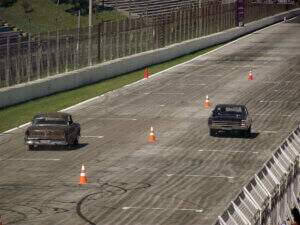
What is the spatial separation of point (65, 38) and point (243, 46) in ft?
106

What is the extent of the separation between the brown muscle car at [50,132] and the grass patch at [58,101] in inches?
258

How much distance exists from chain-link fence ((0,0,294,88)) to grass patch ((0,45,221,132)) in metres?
1.52

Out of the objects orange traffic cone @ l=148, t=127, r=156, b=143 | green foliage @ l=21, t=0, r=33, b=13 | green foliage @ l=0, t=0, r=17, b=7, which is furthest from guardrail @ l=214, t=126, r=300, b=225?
green foliage @ l=0, t=0, r=17, b=7

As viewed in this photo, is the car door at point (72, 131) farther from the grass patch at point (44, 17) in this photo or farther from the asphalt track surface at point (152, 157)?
the grass patch at point (44, 17)

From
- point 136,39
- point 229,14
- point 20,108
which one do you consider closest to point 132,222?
point 20,108

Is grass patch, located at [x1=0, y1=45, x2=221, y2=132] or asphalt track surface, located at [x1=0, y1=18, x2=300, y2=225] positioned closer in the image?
asphalt track surface, located at [x1=0, y1=18, x2=300, y2=225]

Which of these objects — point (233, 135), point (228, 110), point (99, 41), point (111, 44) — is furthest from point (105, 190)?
point (111, 44)

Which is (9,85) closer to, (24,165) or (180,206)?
(24,165)

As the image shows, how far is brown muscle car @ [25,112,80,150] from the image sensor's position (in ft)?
137

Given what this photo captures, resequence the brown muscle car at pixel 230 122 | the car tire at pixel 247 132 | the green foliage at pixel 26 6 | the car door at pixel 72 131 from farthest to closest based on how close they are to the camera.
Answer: the green foliage at pixel 26 6, the car tire at pixel 247 132, the brown muscle car at pixel 230 122, the car door at pixel 72 131

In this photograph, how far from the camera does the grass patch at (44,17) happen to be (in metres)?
106

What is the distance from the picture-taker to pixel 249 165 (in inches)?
1523

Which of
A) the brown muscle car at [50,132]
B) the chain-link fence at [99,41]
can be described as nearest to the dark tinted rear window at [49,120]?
the brown muscle car at [50,132]

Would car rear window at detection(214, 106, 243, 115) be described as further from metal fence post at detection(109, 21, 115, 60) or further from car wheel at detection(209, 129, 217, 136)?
metal fence post at detection(109, 21, 115, 60)
